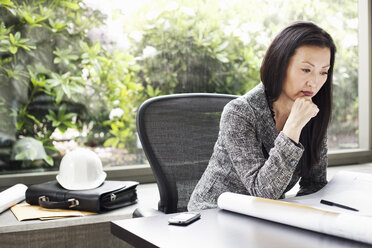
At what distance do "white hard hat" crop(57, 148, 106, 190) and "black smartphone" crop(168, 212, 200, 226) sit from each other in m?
0.93

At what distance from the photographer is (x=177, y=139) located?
170cm

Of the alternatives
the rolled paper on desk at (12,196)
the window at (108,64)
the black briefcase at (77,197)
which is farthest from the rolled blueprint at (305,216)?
the window at (108,64)

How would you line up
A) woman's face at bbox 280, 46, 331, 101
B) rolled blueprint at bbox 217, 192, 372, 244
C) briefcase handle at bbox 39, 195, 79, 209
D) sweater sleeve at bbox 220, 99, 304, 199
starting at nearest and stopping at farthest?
rolled blueprint at bbox 217, 192, 372, 244, sweater sleeve at bbox 220, 99, 304, 199, woman's face at bbox 280, 46, 331, 101, briefcase handle at bbox 39, 195, 79, 209

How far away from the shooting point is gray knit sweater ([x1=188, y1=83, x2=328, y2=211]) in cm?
130

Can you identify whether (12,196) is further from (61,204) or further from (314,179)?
(314,179)

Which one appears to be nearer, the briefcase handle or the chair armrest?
the chair armrest

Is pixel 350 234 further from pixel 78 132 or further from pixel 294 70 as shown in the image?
pixel 78 132

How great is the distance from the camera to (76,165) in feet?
6.14

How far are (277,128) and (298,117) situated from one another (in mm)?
187

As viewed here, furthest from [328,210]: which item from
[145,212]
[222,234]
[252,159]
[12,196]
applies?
[12,196]

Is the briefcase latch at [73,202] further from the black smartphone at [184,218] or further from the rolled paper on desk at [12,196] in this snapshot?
the black smartphone at [184,218]

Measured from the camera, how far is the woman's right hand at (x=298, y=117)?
133 cm

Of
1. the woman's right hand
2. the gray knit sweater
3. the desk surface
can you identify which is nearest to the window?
the gray knit sweater

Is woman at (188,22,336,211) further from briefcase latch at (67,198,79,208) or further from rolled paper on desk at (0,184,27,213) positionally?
rolled paper on desk at (0,184,27,213)
